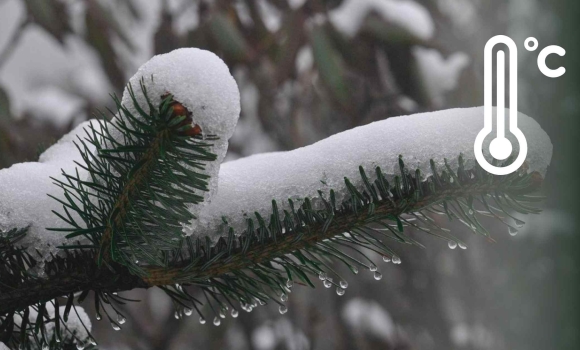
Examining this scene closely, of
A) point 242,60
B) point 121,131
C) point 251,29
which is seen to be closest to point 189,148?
point 121,131

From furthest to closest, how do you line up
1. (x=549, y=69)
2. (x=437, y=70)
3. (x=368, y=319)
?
(x=549, y=69) → (x=368, y=319) → (x=437, y=70)

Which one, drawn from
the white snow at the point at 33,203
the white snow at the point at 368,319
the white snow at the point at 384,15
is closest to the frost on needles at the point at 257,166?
the white snow at the point at 33,203

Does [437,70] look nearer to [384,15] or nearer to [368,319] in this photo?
[384,15]

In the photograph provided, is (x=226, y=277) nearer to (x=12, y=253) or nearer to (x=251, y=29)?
(x=12, y=253)

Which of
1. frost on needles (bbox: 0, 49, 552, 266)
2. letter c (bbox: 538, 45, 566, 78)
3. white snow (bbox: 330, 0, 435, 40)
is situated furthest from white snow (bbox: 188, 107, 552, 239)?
letter c (bbox: 538, 45, 566, 78)

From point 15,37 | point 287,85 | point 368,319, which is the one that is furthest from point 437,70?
point 15,37

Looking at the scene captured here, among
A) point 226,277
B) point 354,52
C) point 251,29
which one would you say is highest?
point 251,29

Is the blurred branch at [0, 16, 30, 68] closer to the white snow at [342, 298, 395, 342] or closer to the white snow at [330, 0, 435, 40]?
the white snow at [330, 0, 435, 40]
